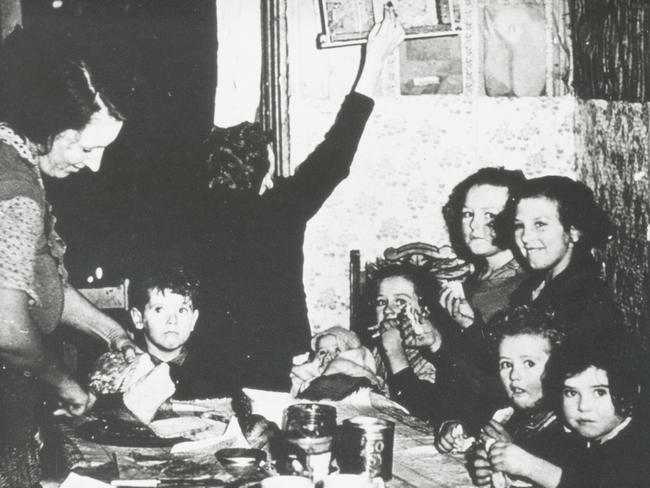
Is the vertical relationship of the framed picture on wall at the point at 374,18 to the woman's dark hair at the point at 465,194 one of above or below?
above

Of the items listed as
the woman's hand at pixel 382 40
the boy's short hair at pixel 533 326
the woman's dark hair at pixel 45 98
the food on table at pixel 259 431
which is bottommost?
the food on table at pixel 259 431

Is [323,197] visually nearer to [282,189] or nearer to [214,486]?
[282,189]

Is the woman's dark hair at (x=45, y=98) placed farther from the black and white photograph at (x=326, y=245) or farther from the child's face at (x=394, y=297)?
the child's face at (x=394, y=297)

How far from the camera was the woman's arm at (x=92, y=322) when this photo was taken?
2.38 meters

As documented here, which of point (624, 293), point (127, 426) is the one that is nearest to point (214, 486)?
point (127, 426)

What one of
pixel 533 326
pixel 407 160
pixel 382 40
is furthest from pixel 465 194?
pixel 533 326

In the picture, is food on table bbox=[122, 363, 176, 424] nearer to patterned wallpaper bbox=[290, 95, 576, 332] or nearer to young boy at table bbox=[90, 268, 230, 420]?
young boy at table bbox=[90, 268, 230, 420]

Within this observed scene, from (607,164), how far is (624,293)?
54 cm

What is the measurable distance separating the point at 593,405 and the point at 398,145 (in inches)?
77.7

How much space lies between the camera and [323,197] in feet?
9.30

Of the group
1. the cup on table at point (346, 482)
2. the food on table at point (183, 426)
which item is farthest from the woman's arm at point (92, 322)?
the cup on table at point (346, 482)

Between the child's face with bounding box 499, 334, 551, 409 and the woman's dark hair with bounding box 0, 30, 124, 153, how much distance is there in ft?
4.63

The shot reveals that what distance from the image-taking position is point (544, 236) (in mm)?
2486

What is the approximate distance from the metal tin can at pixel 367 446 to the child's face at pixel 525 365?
72 cm
